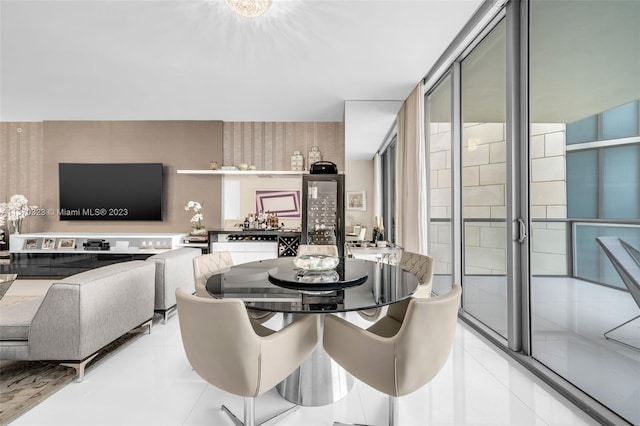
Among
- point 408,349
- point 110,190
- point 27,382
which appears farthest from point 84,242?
point 408,349

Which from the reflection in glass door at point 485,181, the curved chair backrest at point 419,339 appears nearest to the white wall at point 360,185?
the reflection in glass door at point 485,181

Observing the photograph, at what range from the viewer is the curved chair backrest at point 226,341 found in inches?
49.9

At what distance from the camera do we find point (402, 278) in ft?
6.48

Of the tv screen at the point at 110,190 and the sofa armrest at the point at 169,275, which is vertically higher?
the tv screen at the point at 110,190

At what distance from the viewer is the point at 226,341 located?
128cm

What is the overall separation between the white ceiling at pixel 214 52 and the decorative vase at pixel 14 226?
6.11 ft

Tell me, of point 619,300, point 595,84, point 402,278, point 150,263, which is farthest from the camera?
point 150,263

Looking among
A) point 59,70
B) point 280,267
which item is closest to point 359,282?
point 280,267

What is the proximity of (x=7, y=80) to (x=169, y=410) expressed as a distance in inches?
190

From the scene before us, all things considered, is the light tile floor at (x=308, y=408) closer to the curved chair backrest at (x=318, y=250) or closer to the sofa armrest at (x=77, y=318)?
the sofa armrest at (x=77, y=318)

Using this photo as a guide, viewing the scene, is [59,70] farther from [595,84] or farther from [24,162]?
[595,84]

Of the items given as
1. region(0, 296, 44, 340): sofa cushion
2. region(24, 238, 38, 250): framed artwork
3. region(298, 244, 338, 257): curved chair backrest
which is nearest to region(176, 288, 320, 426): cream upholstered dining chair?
region(0, 296, 44, 340): sofa cushion

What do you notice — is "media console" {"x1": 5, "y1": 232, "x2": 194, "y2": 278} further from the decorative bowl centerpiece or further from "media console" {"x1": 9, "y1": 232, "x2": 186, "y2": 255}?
the decorative bowl centerpiece

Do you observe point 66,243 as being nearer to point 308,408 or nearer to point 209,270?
point 209,270
